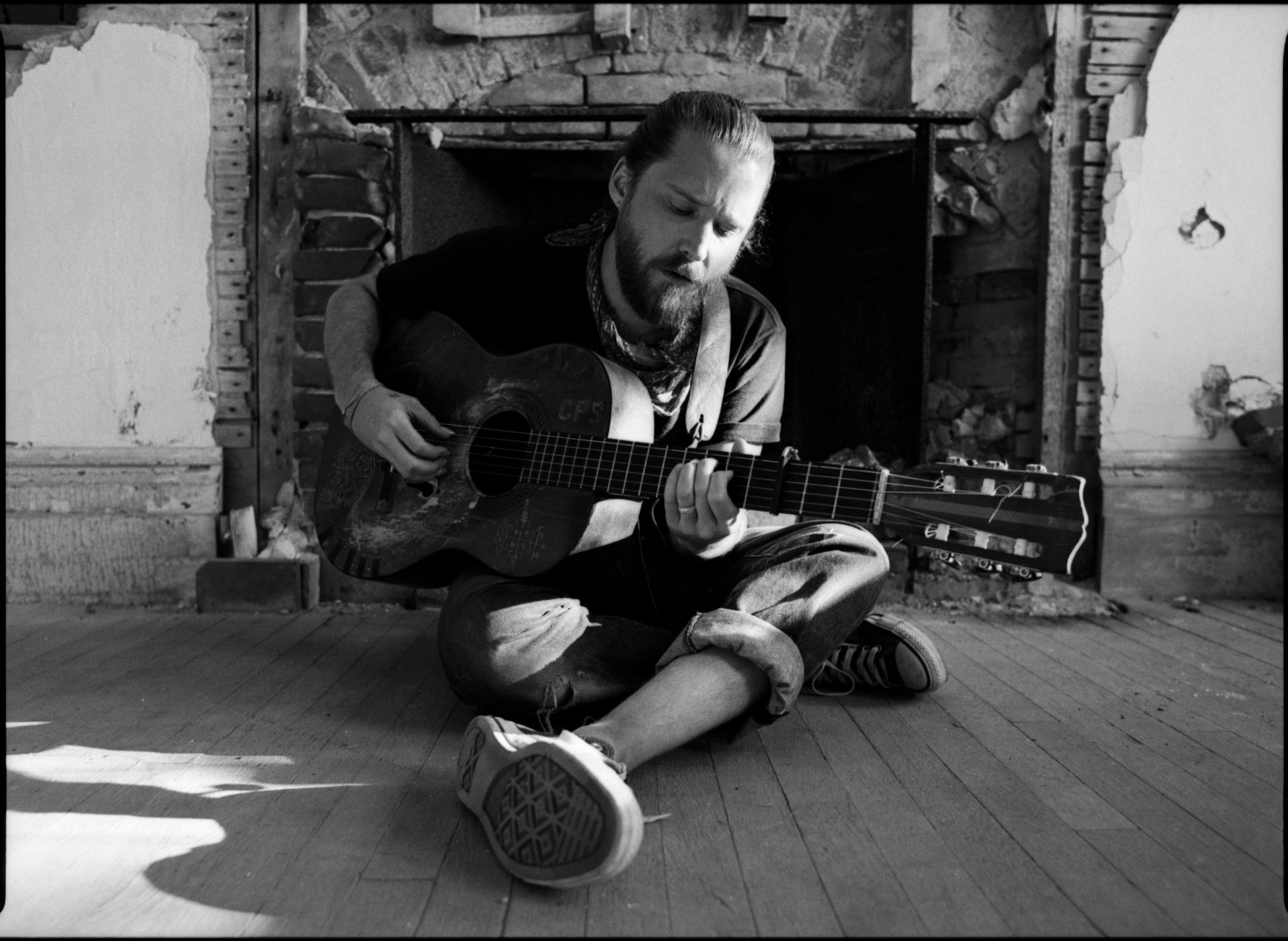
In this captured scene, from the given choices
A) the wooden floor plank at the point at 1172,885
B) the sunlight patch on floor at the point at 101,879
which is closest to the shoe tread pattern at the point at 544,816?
the sunlight patch on floor at the point at 101,879

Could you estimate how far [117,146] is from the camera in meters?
3.22

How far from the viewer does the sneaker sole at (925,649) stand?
2193 mm

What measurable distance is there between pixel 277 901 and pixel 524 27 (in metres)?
2.76

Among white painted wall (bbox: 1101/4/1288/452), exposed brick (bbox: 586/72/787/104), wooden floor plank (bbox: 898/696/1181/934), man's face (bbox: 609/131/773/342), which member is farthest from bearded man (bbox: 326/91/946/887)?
white painted wall (bbox: 1101/4/1288/452)

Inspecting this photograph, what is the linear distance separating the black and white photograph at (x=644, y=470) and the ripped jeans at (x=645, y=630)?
0.01 metres

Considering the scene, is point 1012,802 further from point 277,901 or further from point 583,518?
point 277,901

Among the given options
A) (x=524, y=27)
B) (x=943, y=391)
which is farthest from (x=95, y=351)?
(x=943, y=391)

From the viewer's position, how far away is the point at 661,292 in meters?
1.97

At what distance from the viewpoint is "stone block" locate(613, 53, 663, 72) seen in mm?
3244

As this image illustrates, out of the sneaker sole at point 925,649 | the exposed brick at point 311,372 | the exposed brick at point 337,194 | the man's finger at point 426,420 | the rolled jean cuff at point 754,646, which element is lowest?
the sneaker sole at point 925,649

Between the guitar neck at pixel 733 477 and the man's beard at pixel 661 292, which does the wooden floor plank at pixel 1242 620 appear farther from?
the man's beard at pixel 661 292

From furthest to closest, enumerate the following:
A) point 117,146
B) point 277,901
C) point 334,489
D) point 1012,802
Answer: point 117,146 < point 334,489 < point 1012,802 < point 277,901

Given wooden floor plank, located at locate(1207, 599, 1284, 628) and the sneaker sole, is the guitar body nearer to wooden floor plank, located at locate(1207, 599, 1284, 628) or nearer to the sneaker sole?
the sneaker sole

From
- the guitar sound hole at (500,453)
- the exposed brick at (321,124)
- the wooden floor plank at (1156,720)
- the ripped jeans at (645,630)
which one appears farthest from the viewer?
the exposed brick at (321,124)
